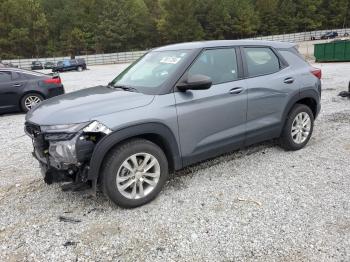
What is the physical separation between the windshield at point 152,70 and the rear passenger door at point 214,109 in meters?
0.21

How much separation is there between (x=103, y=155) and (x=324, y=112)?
19.6 feet

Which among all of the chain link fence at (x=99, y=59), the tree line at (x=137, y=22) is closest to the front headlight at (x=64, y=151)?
the chain link fence at (x=99, y=59)

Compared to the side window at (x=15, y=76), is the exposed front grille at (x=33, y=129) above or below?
below

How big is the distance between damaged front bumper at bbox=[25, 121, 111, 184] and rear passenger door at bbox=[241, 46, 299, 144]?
2.10m

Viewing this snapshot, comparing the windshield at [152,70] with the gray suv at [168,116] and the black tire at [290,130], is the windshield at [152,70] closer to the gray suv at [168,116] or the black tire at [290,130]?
the gray suv at [168,116]

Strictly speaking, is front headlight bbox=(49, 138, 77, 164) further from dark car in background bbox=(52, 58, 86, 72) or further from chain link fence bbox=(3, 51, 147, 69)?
chain link fence bbox=(3, 51, 147, 69)

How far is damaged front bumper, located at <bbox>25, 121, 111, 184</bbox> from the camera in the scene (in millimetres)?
3311

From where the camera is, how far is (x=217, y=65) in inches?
170

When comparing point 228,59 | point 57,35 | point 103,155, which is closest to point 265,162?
point 228,59

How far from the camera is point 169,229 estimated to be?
11.0ft

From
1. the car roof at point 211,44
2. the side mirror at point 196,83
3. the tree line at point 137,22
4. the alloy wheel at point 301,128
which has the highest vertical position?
the tree line at point 137,22

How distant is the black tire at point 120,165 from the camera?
11.3 ft

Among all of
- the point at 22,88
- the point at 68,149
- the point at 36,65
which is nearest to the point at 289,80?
the point at 68,149

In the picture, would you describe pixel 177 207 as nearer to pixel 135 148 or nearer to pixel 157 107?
pixel 135 148
